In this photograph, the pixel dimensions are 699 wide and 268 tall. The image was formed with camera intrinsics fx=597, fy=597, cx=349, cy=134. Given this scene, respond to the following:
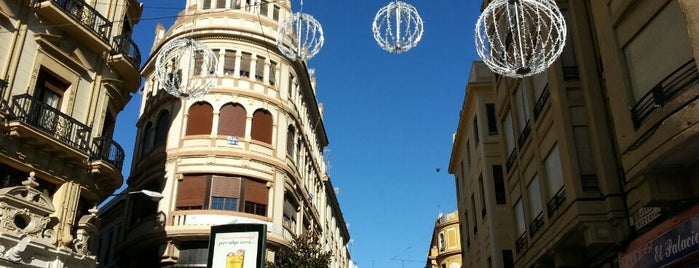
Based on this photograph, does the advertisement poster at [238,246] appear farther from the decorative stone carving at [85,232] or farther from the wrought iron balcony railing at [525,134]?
the wrought iron balcony railing at [525,134]

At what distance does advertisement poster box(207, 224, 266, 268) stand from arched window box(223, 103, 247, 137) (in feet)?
45.9

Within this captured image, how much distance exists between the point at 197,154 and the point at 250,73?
4.90 m

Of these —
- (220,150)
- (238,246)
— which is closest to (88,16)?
(220,150)

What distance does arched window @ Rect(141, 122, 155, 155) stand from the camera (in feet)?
96.8

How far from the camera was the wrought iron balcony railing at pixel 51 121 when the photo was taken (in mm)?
15789

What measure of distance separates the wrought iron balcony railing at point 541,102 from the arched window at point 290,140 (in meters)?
15.3

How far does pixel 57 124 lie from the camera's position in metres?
17.0

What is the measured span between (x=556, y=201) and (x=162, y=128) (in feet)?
65.8

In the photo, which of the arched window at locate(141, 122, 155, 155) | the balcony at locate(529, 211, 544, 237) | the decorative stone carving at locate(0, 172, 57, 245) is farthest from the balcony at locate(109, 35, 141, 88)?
the balcony at locate(529, 211, 544, 237)

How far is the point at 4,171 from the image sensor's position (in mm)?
15727

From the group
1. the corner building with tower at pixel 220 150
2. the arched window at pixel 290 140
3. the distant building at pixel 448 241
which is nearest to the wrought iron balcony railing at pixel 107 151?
the corner building with tower at pixel 220 150

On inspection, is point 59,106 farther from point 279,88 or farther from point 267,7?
point 267,7

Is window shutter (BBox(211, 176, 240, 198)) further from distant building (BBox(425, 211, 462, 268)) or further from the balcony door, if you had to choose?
distant building (BBox(425, 211, 462, 268))

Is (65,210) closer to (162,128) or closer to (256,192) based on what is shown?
(256,192)
